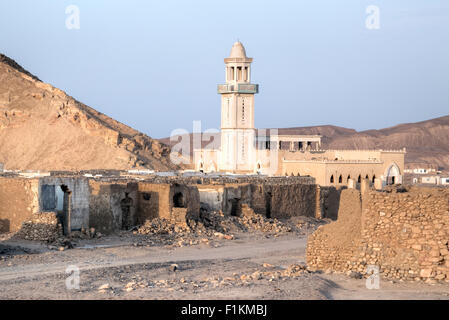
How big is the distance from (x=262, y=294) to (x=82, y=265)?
5.80 m

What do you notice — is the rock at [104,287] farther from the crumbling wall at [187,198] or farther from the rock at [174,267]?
the crumbling wall at [187,198]

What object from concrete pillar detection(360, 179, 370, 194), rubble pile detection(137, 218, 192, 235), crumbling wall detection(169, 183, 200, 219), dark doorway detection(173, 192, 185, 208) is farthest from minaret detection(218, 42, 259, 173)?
rubble pile detection(137, 218, 192, 235)

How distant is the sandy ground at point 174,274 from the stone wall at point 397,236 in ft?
1.26

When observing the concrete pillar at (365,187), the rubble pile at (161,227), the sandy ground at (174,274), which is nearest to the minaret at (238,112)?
the concrete pillar at (365,187)

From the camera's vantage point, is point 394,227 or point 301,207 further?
point 301,207

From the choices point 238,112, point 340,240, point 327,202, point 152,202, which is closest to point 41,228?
point 152,202

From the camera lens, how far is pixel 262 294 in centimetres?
1463

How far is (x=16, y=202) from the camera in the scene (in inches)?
931

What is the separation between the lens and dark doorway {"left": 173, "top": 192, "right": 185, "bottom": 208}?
26.6m

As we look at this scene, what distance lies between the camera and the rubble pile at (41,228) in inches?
876

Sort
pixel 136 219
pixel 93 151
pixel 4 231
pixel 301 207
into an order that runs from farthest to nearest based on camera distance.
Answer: pixel 93 151
pixel 301 207
pixel 136 219
pixel 4 231

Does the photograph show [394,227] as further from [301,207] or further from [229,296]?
[301,207]
